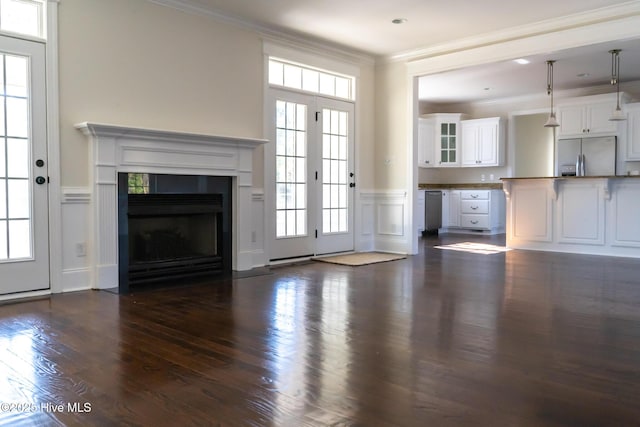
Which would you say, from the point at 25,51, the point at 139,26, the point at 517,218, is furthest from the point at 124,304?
the point at 517,218

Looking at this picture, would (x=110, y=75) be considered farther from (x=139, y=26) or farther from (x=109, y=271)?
(x=109, y=271)

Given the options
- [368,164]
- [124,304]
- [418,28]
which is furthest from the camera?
[368,164]

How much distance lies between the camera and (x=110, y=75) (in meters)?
4.55

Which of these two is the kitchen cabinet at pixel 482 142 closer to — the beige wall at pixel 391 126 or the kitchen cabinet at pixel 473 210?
the kitchen cabinet at pixel 473 210

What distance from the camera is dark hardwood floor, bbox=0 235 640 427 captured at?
1.91 m

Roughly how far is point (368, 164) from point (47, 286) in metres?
4.43

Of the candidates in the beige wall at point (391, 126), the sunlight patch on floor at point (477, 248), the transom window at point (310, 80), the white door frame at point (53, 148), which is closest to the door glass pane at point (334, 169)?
the transom window at point (310, 80)

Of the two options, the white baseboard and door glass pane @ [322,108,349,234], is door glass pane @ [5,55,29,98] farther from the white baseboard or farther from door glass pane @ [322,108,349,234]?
door glass pane @ [322,108,349,234]

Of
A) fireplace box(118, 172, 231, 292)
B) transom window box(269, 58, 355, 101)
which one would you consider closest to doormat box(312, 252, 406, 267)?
fireplace box(118, 172, 231, 292)

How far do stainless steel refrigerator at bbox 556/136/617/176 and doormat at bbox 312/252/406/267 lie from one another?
13.9 feet

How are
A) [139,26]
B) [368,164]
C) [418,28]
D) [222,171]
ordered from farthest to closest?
[368,164] → [418,28] → [222,171] → [139,26]

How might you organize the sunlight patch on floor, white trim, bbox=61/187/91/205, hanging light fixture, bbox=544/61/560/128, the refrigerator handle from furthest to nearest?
the refrigerator handle → the sunlight patch on floor → hanging light fixture, bbox=544/61/560/128 → white trim, bbox=61/187/91/205

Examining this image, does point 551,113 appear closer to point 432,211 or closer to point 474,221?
point 474,221

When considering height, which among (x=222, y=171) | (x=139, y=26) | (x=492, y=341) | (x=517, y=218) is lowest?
(x=492, y=341)
